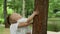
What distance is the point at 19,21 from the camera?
3211 mm

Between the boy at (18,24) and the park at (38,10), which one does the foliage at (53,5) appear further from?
the boy at (18,24)

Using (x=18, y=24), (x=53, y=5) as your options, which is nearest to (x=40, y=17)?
(x=18, y=24)

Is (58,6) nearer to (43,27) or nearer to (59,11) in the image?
(59,11)

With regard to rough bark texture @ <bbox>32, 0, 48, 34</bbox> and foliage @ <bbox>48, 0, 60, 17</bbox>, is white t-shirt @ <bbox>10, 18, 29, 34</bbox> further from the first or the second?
foliage @ <bbox>48, 0, 60, 17</bbox>

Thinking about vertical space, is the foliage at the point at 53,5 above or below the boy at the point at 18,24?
below

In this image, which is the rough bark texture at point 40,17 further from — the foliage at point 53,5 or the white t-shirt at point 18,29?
the foliage at point 53,5

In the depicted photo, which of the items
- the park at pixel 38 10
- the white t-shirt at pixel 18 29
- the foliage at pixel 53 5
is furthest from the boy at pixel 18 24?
the foliage at pixel 53 5

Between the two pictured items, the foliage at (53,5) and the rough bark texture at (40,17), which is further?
the foliage at (53,5)

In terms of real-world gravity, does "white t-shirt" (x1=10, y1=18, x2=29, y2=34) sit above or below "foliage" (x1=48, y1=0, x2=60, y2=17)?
above

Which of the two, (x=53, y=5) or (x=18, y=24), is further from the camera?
(x=53, y=5)

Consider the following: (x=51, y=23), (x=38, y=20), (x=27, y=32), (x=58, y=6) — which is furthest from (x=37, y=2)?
(x=51, y=23)

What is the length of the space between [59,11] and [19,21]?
8.71m

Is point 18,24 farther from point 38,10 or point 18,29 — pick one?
point 38,10

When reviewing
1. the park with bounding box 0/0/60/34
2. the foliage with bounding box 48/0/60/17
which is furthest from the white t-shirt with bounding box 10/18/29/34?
the foliage with bounding box 48/0/60/17
